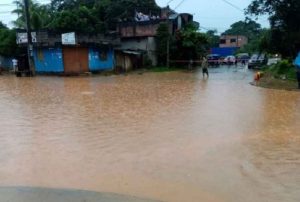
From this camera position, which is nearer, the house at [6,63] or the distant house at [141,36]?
the house at [6,63]

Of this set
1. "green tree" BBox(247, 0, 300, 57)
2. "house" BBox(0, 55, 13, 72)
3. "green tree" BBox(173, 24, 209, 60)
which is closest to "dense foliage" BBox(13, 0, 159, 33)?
"house" BBox(0, 55, 13, 72)

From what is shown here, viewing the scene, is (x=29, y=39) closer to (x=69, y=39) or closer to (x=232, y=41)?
(x=69, y=39)

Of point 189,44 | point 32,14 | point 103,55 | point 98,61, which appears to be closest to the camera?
point 98,61

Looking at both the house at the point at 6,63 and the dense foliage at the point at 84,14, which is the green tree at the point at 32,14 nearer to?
the dense foliage at the point at 84,14

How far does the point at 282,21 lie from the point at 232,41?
57.5m

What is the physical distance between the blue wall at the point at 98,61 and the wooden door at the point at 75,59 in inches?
21.4

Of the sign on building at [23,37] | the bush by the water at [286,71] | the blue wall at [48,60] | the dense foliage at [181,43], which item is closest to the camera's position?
the bush by the water at [286,71]

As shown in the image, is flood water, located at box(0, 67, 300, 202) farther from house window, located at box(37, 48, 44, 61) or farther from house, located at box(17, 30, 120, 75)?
house window, located at box(37, 48, 44, 61)

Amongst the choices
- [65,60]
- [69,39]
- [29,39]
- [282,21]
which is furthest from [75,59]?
[282,21]

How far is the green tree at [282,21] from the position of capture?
2422 centimetres

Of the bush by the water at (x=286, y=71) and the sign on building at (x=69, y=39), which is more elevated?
the sign on building at (x=69, y=39)

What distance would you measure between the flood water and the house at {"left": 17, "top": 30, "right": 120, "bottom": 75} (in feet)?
54.5

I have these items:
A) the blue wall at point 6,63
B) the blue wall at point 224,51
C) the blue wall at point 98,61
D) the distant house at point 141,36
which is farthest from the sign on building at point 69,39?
the blue wall at point 224,51

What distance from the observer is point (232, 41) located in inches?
3241
